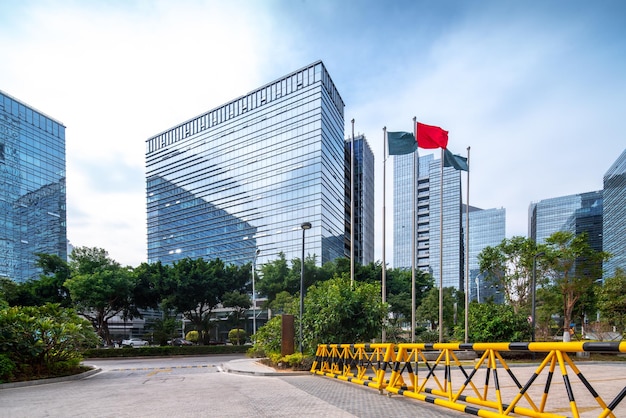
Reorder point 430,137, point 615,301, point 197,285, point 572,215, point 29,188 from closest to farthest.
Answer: point 430,137, point 615,301, point 197,285, point 29,188, point 572,215

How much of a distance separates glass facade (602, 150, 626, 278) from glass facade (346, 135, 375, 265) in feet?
147

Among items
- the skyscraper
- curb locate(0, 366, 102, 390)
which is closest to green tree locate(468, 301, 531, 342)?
curb locate(0, 366, 102, 390)

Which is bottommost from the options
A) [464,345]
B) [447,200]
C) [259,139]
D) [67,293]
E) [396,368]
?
[67,293]

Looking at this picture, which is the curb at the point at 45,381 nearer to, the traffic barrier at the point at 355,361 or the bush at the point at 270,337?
the bush at the point at 270,337

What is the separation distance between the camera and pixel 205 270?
39438 mm

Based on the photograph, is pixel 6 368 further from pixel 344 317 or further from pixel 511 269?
pixel 511 269

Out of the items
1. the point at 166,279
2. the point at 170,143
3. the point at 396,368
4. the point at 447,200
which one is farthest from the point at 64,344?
the point at 447,200

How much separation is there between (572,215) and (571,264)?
11080 centimetres

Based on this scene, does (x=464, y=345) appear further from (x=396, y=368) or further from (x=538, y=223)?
(x=538, y=223)

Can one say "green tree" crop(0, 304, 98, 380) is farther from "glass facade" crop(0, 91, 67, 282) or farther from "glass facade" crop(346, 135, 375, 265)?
"glass facade" crop(0, 91, 67, 282)

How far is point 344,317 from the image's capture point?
16422 millimetres

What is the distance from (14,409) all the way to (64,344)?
681 cm

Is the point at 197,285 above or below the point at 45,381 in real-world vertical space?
below

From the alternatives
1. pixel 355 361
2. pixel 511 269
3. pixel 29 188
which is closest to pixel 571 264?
pixel 511 269
